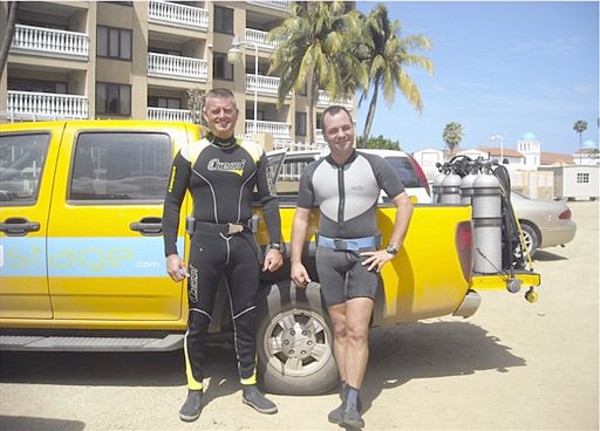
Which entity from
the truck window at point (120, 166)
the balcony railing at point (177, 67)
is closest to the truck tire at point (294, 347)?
the truck window at point (120, 166)

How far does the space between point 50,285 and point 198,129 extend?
1.48 metres

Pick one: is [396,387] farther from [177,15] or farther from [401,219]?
[177,15]

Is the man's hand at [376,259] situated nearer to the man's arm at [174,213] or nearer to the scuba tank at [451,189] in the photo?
the man's arm at [174,213]

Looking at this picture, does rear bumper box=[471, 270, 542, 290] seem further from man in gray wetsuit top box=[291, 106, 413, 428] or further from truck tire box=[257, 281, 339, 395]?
truck tire box=[257, 281, 339, 395]

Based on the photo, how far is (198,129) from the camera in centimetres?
430

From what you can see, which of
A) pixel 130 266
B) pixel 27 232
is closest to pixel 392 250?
pixel 130 266

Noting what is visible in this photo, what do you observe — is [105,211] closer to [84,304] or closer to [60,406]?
[84,304]

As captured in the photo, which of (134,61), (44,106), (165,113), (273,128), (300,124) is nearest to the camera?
(44,106)

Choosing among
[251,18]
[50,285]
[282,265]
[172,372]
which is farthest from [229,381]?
[251,18]

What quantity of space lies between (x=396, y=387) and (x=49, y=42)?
25.4 meters

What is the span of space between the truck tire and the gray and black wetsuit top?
1.77 ft

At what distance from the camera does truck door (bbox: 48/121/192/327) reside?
397 centimetres

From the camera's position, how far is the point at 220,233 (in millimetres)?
Answer: 3701

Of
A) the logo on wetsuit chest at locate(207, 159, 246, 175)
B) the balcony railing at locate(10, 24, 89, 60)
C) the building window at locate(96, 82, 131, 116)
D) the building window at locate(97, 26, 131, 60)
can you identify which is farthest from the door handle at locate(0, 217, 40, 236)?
the building window at locate(97, 26, 131, 60)
